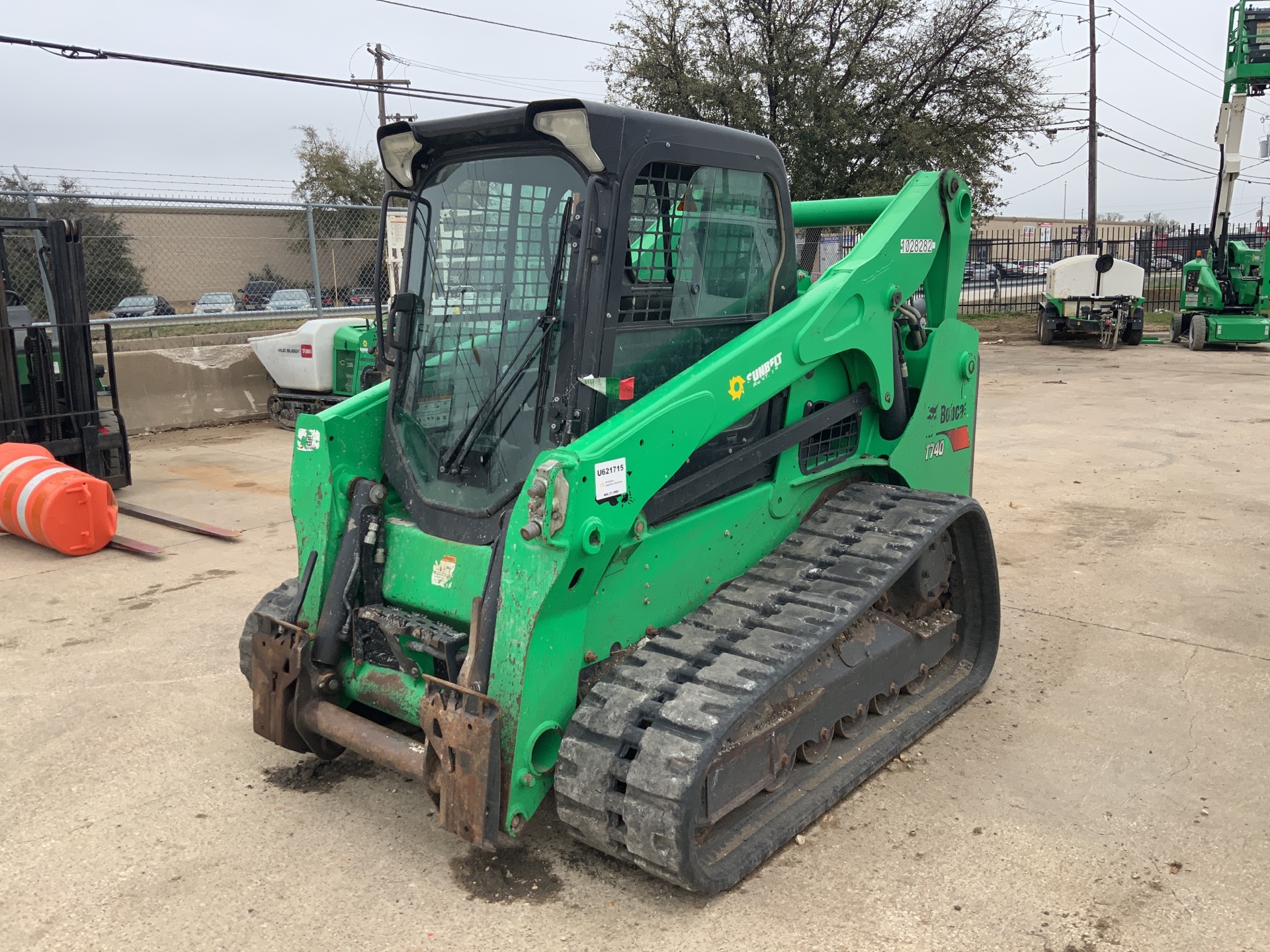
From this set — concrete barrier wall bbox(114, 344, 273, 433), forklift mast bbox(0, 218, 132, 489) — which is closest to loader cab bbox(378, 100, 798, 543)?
forklift mast bbox(0, 218, 132, 489)

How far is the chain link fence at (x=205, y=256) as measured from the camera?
12805 millimetres

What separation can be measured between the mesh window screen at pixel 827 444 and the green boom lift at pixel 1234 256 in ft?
56.5

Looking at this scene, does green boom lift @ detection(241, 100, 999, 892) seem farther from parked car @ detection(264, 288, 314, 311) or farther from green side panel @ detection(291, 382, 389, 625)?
parked car @ detection(264, 288, 314, 311)

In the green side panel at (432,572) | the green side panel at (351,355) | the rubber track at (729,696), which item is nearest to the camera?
the rubber track at (729,696)

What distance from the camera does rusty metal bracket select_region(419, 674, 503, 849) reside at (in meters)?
3.17

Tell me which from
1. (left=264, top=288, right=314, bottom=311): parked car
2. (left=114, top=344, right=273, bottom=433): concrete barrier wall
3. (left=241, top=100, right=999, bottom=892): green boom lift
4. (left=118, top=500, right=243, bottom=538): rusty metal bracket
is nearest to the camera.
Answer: (left=241, top=100, right=999, bottom=892): green boom lift

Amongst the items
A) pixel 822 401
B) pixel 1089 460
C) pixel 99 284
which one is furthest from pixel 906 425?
pixel 99 284

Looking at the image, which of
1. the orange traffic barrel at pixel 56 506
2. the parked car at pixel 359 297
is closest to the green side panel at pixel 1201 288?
the parked car at pixel 359 297

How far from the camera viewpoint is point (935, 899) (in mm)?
3289

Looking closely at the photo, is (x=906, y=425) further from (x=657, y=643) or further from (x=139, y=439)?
(x=139, y=439)

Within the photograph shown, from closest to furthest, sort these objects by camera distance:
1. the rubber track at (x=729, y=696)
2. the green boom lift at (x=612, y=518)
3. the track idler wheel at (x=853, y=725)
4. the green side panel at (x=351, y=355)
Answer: the rubber track at (x=729, y=696), the green boom lift at (x=612, y=518), the track idler wheel at (x=853, y=725), the green side panel at (x=351, y=355)

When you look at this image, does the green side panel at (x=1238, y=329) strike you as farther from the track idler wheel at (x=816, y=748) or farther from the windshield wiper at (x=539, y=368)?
the windshield wiper at (x=539, y=368)

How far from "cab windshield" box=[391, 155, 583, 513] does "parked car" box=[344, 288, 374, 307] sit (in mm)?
12073

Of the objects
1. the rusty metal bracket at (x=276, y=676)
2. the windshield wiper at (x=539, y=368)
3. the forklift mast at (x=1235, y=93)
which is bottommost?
the rusty metal bracket at (x=276, y=676)
